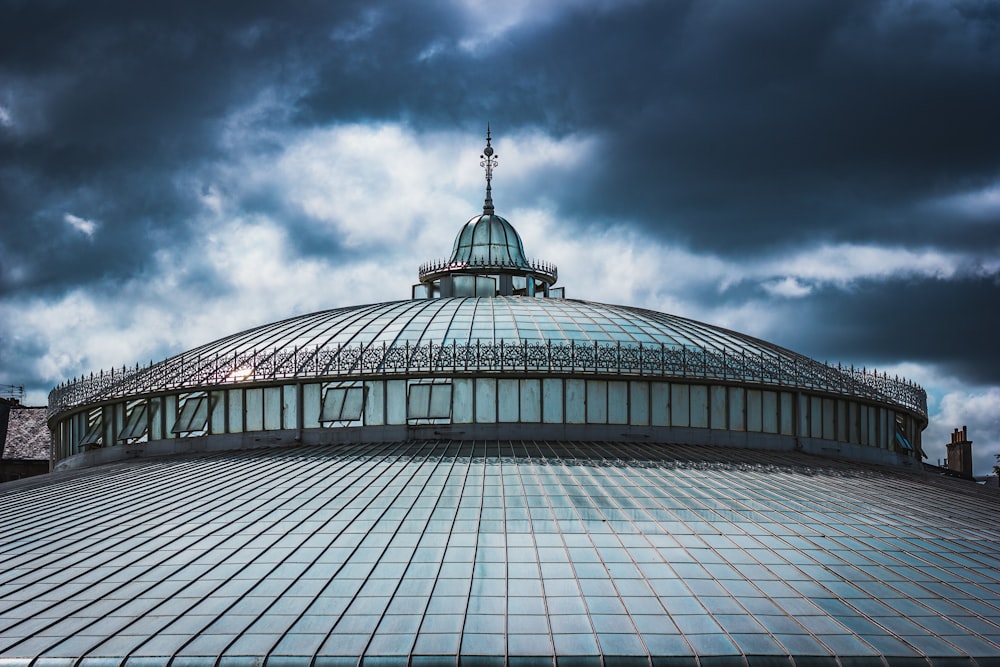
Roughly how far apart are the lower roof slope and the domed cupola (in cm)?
1993

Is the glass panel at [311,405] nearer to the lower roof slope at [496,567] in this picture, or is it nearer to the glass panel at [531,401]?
the lower roof slope at [496,567]

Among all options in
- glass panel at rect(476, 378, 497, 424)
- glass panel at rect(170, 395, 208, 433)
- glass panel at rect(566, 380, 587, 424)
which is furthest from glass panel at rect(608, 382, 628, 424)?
glass panel at rect(170, 395, 208, 433)

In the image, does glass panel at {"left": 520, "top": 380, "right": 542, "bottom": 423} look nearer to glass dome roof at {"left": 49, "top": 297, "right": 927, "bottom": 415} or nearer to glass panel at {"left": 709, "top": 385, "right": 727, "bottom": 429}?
glass dome roof at {"left": 49, "top": 297, "right": 927, "bottom": 415}

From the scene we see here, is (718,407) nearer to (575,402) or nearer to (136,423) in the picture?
(575,402)

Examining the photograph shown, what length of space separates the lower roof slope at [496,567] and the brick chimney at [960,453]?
3533cm

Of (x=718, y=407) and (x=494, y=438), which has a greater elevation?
(x=718, y=407)

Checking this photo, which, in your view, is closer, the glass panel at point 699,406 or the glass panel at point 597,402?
the glass panel at point 597,402

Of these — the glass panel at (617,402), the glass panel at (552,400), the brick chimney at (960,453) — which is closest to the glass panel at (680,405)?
the glass panel at (617,402)

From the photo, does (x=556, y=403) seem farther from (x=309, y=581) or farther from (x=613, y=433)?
(x=309, y=581)

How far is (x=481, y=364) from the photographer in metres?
38.4

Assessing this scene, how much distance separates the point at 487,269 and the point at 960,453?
32252mm

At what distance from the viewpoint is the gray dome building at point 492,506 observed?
829 inches

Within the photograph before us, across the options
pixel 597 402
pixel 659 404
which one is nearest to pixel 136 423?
pixel 597 402

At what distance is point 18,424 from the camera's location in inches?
2872
